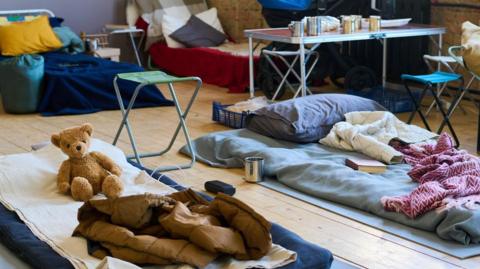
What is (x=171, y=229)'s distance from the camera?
116 inches

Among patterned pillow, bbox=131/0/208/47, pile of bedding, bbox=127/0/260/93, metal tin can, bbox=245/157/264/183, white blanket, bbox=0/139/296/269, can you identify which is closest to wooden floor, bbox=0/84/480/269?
metal tin can, bbox=245/157/264/183

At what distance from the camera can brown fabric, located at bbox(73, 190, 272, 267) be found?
2852 mm

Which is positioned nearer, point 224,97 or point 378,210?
point 378,210

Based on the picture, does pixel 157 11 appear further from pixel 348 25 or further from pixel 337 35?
pixel 337 35

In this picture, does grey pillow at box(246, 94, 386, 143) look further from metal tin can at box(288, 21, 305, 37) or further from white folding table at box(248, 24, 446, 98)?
metal tin can at box(288, 21, 305, 37)

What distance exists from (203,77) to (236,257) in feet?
16.9

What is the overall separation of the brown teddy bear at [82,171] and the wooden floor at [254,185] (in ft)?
2.24

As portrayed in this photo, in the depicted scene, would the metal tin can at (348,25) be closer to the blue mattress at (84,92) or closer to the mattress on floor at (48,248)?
the blue mattress at (84,92)

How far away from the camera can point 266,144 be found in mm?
4930

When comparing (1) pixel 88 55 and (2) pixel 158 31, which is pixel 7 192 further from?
(2) pixel 158 31

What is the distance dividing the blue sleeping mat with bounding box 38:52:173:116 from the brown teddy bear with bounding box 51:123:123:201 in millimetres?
2680

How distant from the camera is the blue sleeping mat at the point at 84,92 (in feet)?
21.3

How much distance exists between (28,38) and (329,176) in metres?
4.22

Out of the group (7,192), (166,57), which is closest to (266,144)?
(7,192)
